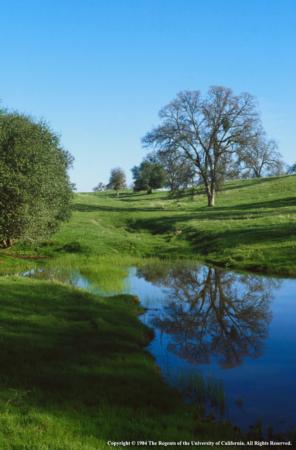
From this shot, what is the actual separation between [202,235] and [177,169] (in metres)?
25.3

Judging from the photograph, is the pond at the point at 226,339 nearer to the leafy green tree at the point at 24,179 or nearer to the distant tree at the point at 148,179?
the leafy green tree at the point at 24,179

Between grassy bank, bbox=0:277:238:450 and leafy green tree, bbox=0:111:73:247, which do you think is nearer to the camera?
grassy bank, bbox=0:277:238:450

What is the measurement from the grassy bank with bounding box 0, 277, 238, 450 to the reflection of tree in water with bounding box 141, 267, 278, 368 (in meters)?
2.09

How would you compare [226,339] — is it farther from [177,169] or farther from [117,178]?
[117,178]

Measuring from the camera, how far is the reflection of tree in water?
1627 cm

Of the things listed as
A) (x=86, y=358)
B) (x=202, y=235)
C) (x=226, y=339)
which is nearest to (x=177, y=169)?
(x=202, y=235)

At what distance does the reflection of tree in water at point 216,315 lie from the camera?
16.3 meters

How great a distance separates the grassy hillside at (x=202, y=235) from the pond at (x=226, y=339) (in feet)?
18.4

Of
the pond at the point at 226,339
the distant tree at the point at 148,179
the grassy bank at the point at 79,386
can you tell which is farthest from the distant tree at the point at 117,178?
the grassy bank at the point at 79,386

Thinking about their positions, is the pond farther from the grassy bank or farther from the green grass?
the grassy bank

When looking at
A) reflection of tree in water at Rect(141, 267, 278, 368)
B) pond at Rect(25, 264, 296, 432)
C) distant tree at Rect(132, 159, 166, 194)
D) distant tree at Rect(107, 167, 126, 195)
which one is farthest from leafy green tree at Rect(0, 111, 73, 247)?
distant tree at Rect(107, 167, 126, 195)

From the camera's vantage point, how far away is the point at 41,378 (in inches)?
446

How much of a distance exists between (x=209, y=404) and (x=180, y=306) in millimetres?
11666

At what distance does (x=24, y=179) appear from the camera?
32125 mm
